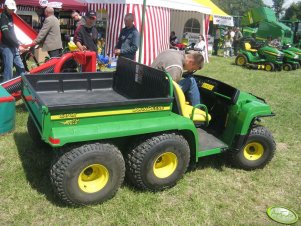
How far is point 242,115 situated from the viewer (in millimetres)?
3754

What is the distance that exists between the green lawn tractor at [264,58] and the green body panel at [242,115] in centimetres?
938

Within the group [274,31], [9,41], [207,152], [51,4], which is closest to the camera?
[207,152]

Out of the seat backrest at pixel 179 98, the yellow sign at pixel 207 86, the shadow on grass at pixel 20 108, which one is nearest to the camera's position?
the seat backrest at pixel 179 98

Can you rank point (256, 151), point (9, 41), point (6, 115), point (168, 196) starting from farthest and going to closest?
point (9, 41) < point (6, 115) < point (256, 151) < point (168, 196)

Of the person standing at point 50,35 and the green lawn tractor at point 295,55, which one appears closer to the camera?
the person standing at point 50,35

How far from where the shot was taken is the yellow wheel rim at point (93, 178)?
304cm

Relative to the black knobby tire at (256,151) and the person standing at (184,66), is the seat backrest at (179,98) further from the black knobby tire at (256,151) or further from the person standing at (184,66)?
the black knobby tire at (256,151)

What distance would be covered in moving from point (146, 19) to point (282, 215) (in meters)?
8.63

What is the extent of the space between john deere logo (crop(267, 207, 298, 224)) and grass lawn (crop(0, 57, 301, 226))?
0.20ft

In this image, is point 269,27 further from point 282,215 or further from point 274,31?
point 282,215

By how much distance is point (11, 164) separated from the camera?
3.80 meters

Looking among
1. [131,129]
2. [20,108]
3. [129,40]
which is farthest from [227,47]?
[131,129]

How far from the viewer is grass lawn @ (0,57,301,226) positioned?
3.00m

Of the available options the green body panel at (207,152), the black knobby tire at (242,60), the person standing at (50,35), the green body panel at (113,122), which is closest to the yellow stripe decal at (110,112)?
the green body panel at (113,122)
